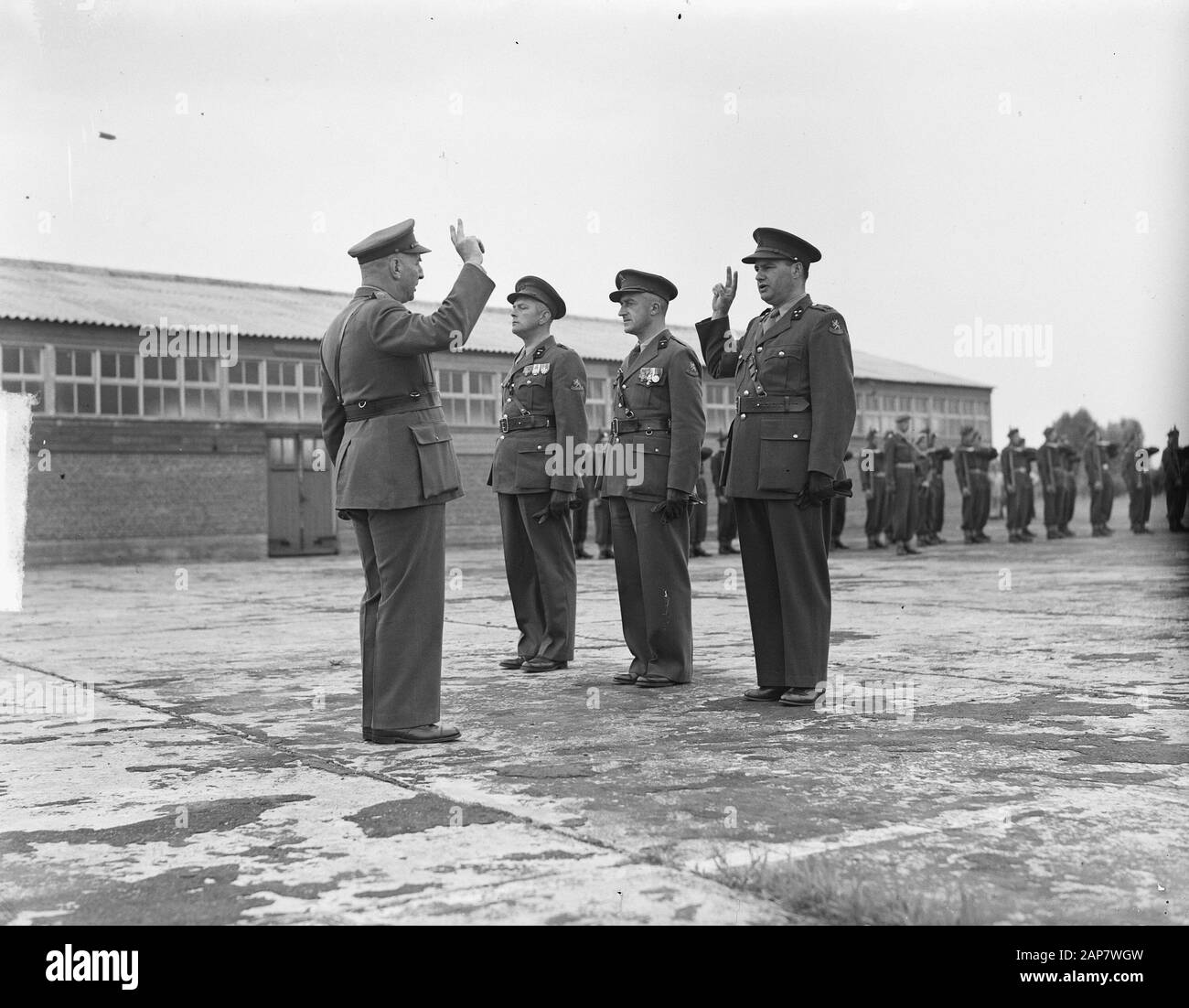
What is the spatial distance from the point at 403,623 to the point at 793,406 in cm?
195

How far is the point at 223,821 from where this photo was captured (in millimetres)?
3695

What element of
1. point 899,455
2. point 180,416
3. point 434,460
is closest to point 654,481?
point 434,460

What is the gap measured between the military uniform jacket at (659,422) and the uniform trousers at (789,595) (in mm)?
565

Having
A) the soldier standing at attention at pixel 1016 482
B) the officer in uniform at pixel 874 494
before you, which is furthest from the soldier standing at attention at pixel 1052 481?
the officer in uniform at pixel 874 494

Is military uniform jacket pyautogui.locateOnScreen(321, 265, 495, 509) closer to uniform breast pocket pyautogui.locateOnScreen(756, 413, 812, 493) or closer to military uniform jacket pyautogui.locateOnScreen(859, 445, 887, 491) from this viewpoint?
uniform breast pocket pyautogui.locateOnScreen(756, 413, 812, 493)

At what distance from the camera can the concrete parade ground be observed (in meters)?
2.92

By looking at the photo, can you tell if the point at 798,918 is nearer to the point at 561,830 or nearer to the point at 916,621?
the point at 561,830

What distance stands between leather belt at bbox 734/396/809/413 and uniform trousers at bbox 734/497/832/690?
1.29ft

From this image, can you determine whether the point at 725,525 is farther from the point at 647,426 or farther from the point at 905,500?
the point at 647,426

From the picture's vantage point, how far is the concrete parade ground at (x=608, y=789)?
2.92 metres

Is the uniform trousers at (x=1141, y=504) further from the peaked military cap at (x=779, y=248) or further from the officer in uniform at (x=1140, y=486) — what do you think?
the peaked military cap at (x=779, y=248)

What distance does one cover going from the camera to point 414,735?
486 centimetres

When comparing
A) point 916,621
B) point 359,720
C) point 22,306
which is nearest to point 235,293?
point 22,306
